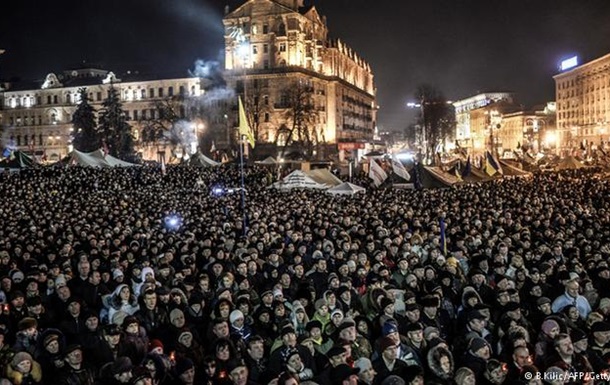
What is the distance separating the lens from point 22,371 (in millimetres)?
6414

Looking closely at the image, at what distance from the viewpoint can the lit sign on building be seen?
367 feet

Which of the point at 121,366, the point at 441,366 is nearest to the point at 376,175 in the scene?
the point at 441,366

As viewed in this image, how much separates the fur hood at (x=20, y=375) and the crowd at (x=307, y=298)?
2cm

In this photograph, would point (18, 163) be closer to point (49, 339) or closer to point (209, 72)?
point (49, 339)

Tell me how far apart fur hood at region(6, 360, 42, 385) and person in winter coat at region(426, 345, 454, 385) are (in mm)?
4174

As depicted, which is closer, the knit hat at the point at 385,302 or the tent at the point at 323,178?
the knit hat at the point at 385,302

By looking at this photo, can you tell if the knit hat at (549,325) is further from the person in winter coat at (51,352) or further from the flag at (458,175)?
the flag at (458,175)

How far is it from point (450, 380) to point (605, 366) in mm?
1744

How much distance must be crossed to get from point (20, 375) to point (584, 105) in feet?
365

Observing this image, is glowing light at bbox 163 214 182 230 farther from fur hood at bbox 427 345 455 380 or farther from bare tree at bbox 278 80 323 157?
bare tree at bbox 278 80 323 157

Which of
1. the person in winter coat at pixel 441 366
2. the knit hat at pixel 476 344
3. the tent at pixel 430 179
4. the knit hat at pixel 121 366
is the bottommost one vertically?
the person in winter coat at pixel 441 366

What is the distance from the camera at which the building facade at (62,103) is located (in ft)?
315

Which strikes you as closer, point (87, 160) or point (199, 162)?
point (87, 160)

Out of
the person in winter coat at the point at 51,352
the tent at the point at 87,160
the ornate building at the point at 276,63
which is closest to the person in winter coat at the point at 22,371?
the person in winter coat at the point at 51,352
